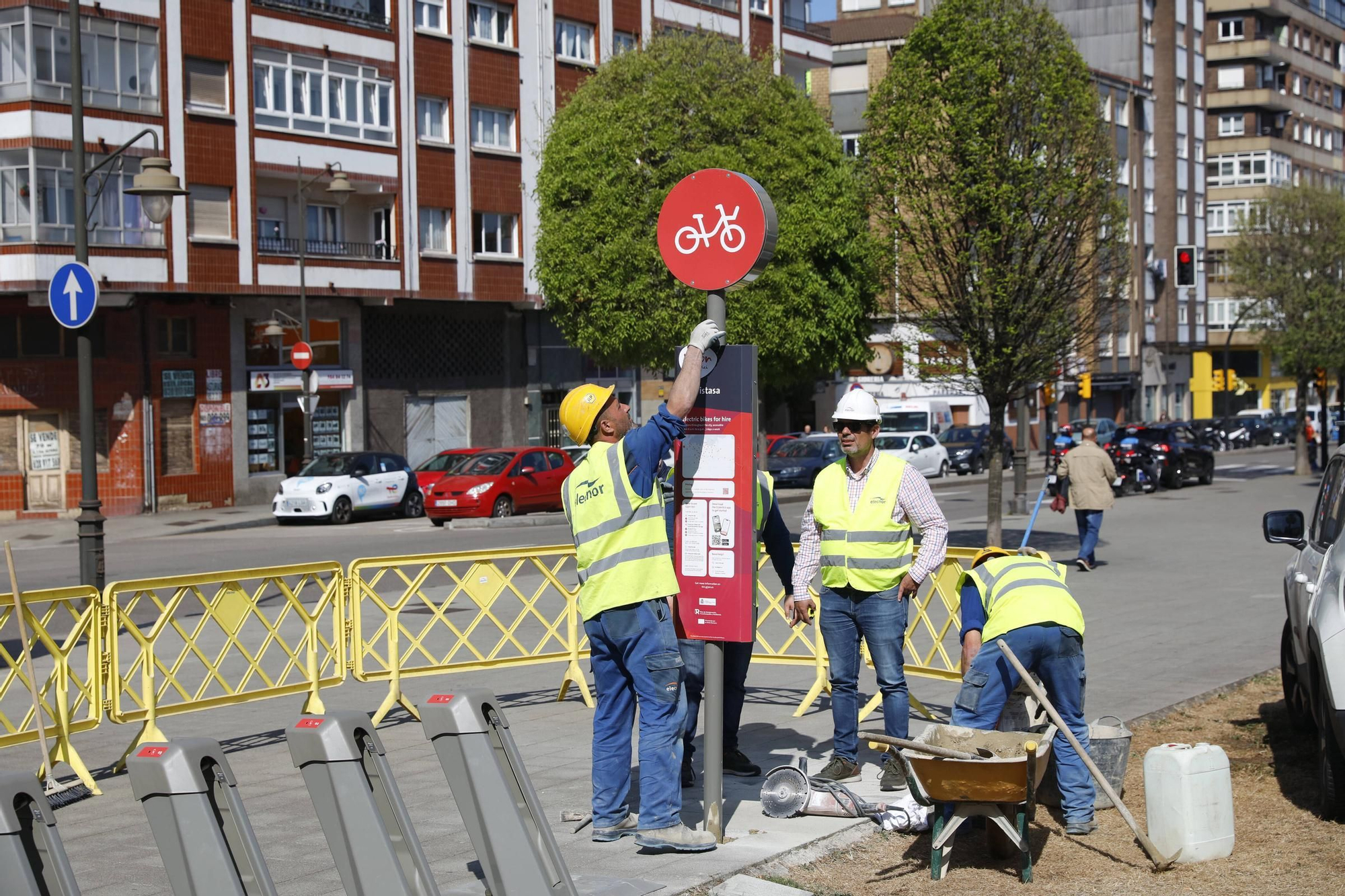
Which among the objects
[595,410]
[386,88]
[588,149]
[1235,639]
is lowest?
[1235,639]

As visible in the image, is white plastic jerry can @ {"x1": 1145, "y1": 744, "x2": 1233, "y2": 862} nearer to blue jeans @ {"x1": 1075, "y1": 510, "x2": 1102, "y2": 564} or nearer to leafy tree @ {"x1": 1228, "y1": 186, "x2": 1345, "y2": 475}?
blue jeans @ {"x1": 1075, "y1": 510, "x2": 1102, "y2": 564}

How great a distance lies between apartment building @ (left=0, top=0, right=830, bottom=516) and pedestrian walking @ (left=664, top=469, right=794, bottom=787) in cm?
2553

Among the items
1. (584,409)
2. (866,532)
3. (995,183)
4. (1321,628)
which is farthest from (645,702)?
(995,183)

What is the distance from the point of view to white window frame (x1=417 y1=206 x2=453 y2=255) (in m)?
37.9

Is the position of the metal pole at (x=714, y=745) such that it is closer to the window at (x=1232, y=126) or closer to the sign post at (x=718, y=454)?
the sign post at (x=718, y=454)

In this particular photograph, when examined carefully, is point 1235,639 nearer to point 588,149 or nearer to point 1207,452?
point 588,149

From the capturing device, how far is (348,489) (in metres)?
30.3

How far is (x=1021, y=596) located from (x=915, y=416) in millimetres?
39924

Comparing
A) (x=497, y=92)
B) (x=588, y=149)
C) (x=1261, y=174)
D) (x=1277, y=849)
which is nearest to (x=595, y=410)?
(x=1277, y=849)

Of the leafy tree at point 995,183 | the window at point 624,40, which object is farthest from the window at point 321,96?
the leafy tree at point 995,183

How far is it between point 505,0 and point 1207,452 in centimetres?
2196

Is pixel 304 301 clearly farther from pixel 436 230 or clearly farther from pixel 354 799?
pixel 354 799

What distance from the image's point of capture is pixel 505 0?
39719 millimetres

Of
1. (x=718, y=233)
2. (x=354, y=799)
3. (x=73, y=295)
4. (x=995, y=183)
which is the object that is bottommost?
(x=354, y=799)
